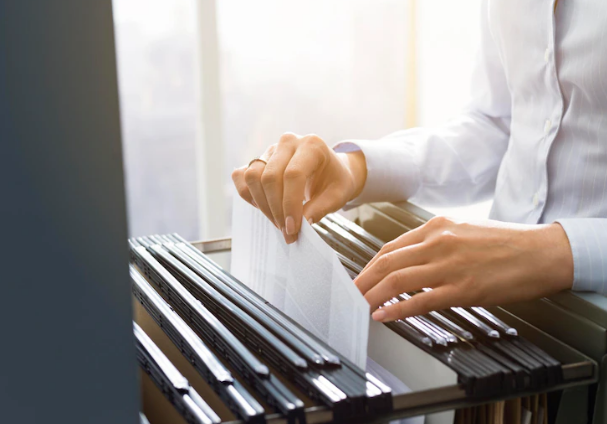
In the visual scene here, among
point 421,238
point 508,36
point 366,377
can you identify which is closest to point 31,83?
point 366,377

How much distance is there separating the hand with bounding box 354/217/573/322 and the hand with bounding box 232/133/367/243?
0.32 feet

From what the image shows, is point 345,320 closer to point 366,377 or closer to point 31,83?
point 366,377

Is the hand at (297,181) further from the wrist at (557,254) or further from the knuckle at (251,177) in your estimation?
the wrist at (557,254)

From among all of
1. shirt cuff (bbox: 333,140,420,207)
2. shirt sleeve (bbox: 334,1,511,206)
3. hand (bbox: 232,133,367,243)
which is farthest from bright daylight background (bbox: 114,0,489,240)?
hand (bbox: 232,133,367,243)

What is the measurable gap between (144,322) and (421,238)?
0.24m

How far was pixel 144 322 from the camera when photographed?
544mm

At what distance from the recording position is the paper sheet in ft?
1.35

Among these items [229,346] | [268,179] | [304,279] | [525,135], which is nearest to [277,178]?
[268,179]

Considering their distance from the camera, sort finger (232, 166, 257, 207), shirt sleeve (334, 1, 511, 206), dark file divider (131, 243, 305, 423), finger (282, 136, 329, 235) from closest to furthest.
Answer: dark file divider (131, 243, 305, 423) < finger (282, 136, 329, 235) < finger (232, 166, 257, 207) < shirt sleeve (334, 1, 511, 206)

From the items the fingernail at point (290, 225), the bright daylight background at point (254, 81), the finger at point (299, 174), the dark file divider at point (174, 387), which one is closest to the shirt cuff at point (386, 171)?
the finger at point (299, 174)

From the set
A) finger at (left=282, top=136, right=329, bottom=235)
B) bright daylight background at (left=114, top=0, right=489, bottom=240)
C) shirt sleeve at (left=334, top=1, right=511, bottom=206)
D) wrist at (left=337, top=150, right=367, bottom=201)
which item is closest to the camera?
finger at (left=282, top=136, right=329, bottom=235)

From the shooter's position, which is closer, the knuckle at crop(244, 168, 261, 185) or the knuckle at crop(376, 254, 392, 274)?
the knuckle at crop(376, 254, 392, 274)

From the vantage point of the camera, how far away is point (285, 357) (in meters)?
0.39

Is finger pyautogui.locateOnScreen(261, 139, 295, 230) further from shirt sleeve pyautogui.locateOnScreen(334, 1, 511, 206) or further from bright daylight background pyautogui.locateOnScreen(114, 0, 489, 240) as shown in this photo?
bright daylight background pyautogui.locateOnScreen(114, 0, 489, 240)
